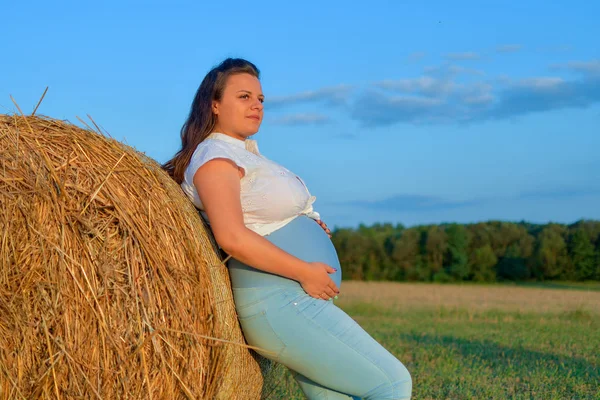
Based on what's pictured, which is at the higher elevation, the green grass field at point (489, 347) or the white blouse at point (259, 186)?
the white blouse at point (259, 186)

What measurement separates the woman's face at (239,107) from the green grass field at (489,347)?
1565 mm

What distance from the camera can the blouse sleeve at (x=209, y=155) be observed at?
132 inches

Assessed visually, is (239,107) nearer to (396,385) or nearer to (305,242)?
(305,242)

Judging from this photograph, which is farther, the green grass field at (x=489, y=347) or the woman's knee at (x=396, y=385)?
the green grass field at (x=489, y=347)

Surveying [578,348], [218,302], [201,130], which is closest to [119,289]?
[218,302]

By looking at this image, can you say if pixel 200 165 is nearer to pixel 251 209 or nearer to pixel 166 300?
pixel 251 209

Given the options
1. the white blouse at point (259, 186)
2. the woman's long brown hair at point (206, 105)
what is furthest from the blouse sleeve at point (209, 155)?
the woman's long brown hair at point (206, 105)

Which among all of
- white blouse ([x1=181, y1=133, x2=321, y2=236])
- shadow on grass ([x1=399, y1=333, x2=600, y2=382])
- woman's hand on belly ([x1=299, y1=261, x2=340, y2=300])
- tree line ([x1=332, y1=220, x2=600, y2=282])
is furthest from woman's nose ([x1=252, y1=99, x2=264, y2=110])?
tree line ([x1=332, y1=220, x2=600, y2=282])

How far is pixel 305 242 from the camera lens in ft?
11.7

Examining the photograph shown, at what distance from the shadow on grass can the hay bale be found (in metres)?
4.54

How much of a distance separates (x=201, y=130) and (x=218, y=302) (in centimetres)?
89

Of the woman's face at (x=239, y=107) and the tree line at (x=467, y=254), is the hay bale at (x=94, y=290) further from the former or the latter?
the tree line at (x=467, y=254)

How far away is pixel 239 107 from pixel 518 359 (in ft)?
18.5

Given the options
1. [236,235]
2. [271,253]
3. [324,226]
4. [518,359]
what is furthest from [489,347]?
[236,235]
